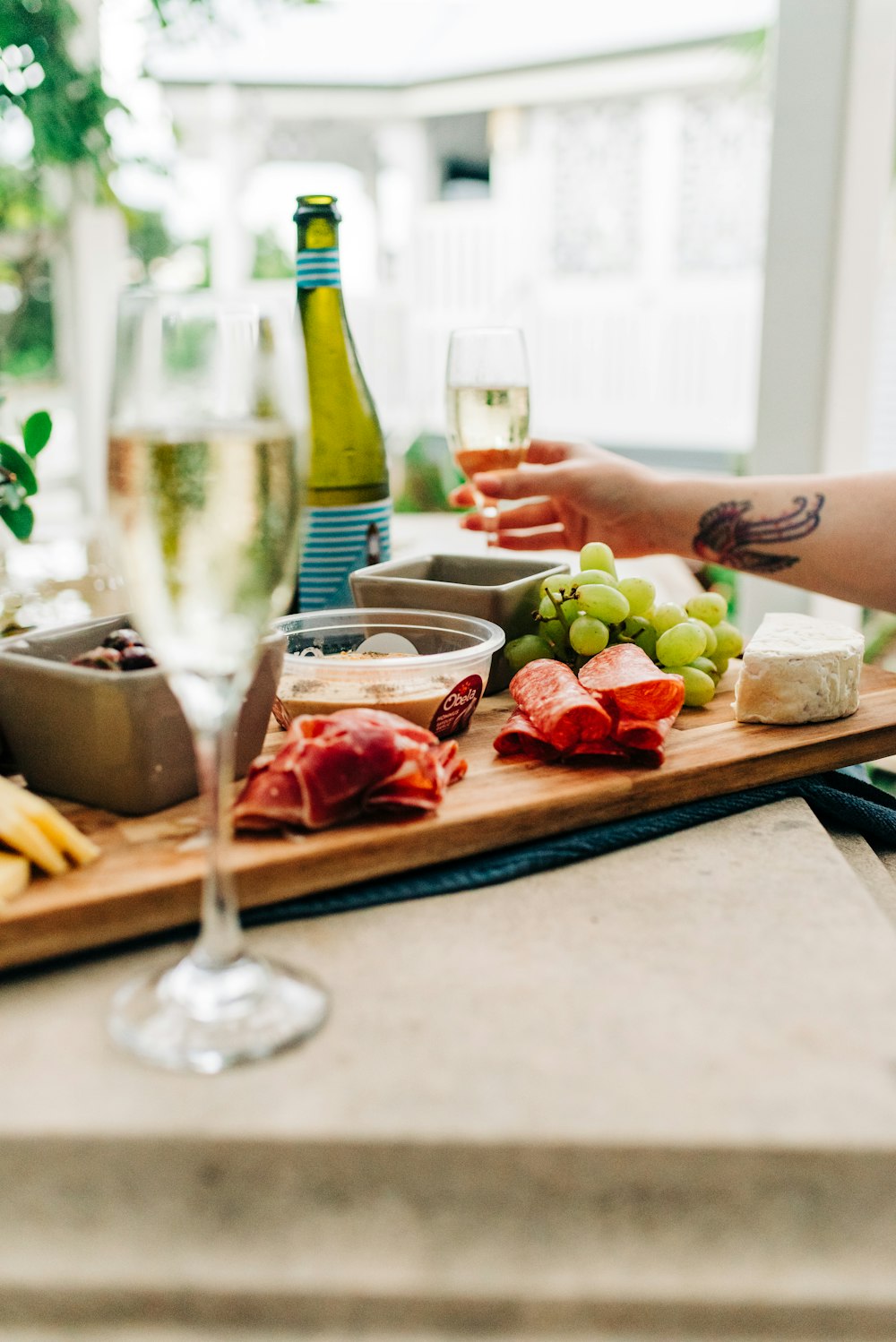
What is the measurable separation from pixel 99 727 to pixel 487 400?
28.9 inches

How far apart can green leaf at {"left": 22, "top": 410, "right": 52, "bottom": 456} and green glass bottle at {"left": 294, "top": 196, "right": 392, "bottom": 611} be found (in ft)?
0.87

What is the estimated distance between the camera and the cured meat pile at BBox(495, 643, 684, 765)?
889mm

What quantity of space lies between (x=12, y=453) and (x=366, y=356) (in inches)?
321

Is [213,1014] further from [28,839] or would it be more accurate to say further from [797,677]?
[797,677]

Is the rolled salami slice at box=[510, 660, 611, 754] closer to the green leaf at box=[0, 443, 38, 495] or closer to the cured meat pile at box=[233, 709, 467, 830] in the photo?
the cured meat pile at box=[233, 709, 467, 830]

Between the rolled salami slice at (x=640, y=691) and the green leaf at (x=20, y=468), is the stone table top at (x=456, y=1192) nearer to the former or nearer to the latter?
the rolled salami slice at (x=640, y=691)

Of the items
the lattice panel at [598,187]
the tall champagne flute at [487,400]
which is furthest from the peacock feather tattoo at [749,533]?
the lattice panel at [598,187]

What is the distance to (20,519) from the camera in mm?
1091

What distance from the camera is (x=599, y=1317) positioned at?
1.72 ft

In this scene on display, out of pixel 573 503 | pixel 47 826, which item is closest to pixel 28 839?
pixel 47 826

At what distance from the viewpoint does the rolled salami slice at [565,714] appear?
0.89 metres

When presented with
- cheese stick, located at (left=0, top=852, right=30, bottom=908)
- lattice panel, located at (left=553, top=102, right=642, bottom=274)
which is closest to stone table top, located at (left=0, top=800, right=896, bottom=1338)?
cheese stick, located at (left=0, top=852, right=30, bottom=908)

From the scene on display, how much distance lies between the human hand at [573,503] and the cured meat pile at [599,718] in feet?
1.72

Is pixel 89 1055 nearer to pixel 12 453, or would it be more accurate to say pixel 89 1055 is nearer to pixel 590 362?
pixel 12 453
